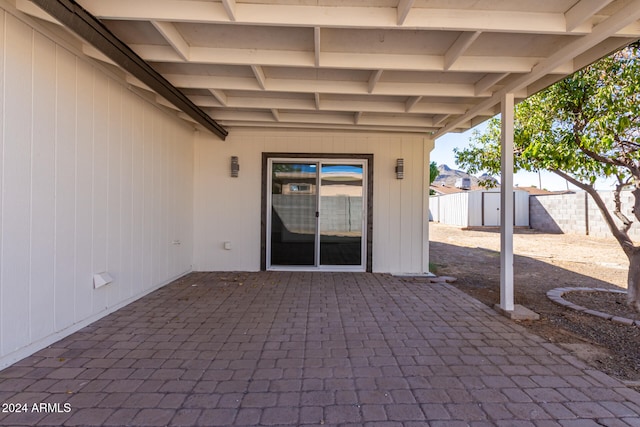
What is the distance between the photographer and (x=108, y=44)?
7.90 feet

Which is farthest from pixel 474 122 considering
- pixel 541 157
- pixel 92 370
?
pixel 92 370

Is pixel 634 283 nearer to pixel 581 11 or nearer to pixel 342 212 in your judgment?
pixel 581 11

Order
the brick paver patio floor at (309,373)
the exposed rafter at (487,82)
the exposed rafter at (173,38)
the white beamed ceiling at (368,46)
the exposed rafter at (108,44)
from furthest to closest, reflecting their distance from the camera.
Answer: the exposed rafter at (487,82) → the exposed rafter at (173,38) → the white beamed ceiling at (368,46) → the exposed rafter at (108,44) → the brick paver patio floor at (309,373)

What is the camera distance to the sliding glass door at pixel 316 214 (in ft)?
17.0

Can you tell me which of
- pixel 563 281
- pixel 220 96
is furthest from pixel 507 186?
pixel 220 96

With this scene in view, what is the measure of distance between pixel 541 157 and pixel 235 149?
440 cm

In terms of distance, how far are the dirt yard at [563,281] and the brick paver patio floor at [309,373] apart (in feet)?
0.99

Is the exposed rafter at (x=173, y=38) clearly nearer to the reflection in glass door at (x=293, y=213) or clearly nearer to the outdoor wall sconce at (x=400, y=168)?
the reflection in glass door at (x=293, y=213)

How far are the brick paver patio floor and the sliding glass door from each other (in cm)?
186

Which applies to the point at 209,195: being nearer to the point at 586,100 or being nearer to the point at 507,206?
the point at 507,206

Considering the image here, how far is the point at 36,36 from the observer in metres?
2.28

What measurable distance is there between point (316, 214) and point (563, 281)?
4.12m

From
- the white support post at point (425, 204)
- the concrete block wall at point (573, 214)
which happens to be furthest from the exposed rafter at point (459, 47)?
the concrete block wall at point (573, 214)

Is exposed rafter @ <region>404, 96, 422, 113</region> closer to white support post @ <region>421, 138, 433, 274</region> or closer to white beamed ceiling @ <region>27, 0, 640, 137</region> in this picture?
white beamed ceiling @ <region>27, 0, 640, 137</region>
